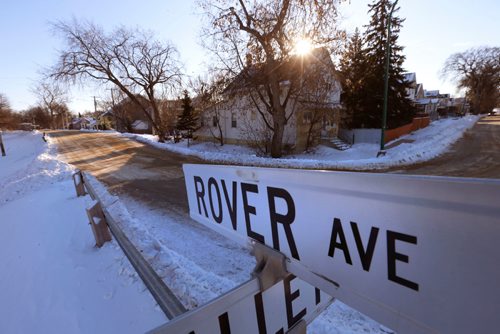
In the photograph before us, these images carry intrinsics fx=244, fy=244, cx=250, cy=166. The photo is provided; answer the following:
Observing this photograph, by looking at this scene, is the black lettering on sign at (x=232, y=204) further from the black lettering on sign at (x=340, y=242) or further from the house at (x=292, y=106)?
the house at (x=292, y=106)

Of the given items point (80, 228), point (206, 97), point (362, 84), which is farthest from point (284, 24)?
point (80, 228)

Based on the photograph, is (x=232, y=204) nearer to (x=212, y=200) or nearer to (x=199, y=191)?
(x=212, y=200)

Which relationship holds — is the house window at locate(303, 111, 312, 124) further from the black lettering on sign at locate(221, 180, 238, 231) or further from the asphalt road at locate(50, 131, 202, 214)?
the black lettering on sign at locate(221, 180, 238, 231)

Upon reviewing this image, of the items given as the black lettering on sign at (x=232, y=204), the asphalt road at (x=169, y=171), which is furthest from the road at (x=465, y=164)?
the black lettering on sign at (x=232, y=204)

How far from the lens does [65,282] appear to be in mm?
3365

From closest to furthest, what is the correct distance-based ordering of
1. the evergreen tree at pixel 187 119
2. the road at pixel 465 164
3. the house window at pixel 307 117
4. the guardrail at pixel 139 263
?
the guardrail at pixel 139 263 → the road at pixel 465 164 → the house window at pixel 307 117 → the evergreen tree at pixel 187 119

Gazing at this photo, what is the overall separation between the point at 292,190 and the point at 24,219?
7.47 meters

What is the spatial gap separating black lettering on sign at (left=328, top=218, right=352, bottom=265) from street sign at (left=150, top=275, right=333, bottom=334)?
41 cm

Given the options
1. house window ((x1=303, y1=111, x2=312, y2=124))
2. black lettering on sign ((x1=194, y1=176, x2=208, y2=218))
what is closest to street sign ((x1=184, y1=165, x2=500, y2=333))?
black lettering on sign ((x1=194, y1=176, x2=208, y2=218))

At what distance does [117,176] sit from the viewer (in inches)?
405

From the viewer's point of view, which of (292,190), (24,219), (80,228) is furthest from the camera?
(24,219)

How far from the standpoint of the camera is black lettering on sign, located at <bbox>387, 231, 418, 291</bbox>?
2.62ft

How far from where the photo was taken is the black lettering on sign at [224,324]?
1.04 m

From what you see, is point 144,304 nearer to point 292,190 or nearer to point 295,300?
point 295,300
